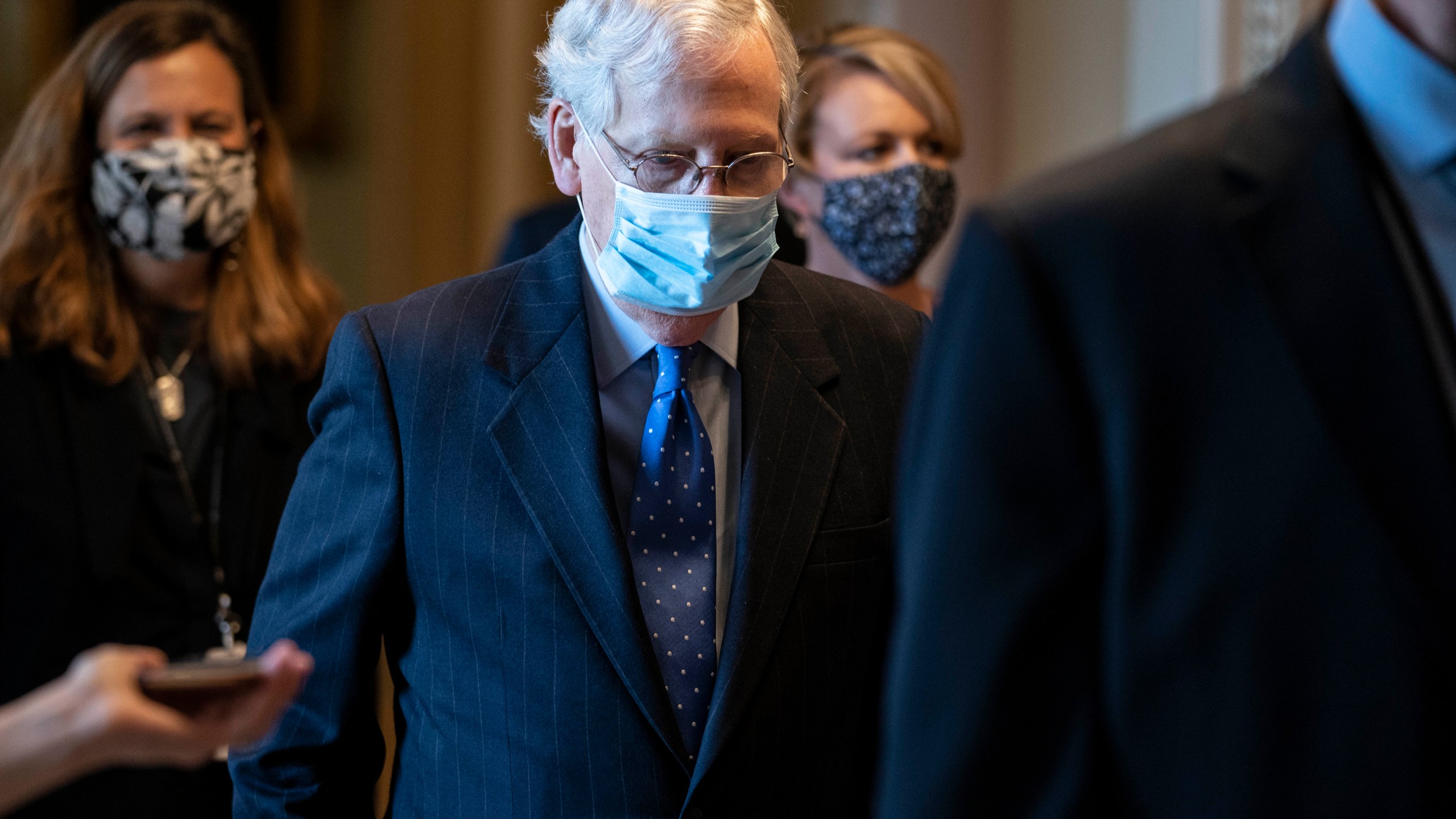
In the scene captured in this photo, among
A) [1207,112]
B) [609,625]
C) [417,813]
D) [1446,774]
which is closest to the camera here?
[1446,774]

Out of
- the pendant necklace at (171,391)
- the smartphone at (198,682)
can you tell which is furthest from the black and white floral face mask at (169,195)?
the smartphone at (198,682)

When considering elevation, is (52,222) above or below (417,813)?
above

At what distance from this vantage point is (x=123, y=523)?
2.89 m

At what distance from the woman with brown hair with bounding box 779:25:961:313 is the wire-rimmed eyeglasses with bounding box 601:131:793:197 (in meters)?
0.99

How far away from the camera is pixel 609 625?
1.78 metres

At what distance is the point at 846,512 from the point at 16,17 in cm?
550

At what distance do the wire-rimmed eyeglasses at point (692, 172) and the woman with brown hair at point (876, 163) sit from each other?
3.24 ft

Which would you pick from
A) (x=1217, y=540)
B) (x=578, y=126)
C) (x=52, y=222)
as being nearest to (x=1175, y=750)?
(x=1217, y=540)

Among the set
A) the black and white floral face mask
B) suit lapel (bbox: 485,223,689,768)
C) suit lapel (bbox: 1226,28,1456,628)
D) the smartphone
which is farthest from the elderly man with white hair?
the black and white floral face mask

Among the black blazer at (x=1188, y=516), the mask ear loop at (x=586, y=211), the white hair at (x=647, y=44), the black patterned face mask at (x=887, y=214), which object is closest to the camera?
the black blazer at (x=1188, y=516)

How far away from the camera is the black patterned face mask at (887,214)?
117 inches

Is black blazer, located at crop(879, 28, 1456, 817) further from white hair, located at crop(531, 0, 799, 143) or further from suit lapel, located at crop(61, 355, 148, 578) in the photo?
suit lapel, located at crop(61, 355, 148, 578)

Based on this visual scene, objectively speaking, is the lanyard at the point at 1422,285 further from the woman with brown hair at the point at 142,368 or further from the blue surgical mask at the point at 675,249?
the woman with brown hair at the point at 142,368

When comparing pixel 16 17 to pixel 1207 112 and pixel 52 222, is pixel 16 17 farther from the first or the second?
pixel 1207 112
